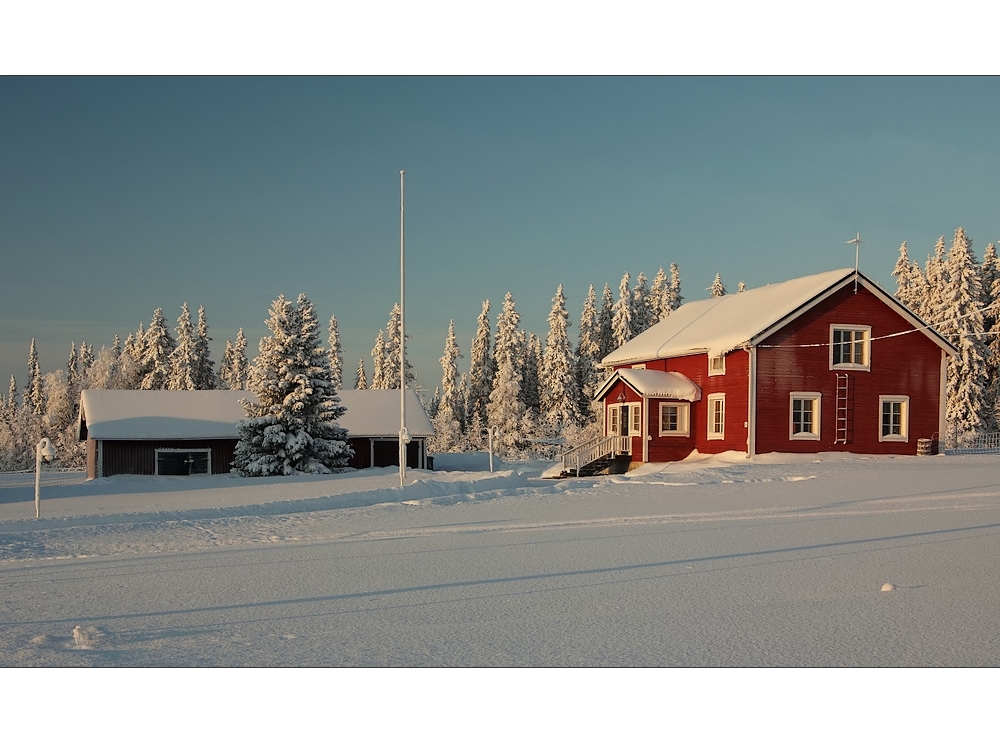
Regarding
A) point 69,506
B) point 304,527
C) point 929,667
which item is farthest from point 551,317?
point 929,667

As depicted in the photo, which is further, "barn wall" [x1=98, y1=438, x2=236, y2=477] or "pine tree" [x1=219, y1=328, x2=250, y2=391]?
"pine tree" [x1=219, y1=328, x2=250, y2=391]

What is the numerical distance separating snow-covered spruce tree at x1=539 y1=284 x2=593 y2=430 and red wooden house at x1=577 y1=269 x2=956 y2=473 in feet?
112

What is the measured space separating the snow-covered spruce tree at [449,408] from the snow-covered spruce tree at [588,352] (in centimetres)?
1083

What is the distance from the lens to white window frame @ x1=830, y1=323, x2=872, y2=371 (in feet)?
107

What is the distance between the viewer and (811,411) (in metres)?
32.5

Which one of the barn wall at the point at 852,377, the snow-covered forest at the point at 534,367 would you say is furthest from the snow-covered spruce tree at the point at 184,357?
the barn wall at the point at 852,377

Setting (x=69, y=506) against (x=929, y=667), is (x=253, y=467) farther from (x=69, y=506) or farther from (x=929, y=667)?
(x=929, y=667)

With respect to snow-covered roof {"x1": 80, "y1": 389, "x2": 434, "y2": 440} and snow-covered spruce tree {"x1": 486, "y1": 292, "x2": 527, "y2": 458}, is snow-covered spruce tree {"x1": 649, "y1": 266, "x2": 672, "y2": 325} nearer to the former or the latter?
snow-covered spruce tree {"x1": 486, "y1": 292, "x2": 527, "y2": 458}

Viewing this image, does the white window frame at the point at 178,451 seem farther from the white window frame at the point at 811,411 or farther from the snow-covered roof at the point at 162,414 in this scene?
the white window frame at the point at 811,411

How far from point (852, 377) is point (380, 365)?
61.0m

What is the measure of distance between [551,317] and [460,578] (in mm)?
61019

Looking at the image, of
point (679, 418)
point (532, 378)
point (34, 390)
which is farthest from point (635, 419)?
point (34, 390)

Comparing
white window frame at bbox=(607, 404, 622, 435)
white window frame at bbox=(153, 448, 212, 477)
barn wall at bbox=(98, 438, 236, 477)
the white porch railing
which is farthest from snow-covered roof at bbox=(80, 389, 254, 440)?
white window frame at bbox=(607, 404, 622, 435)

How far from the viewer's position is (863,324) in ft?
108
